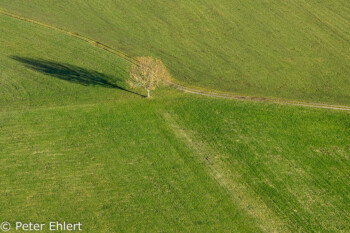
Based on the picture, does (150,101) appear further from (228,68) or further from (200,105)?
(228,68)

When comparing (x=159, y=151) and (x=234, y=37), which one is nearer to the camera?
(x=159, y=151)

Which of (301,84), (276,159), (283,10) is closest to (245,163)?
(276,159)

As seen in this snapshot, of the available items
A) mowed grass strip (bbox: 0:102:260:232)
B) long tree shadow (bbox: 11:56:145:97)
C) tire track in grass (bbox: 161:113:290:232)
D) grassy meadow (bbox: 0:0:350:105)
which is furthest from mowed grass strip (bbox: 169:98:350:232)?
long tree shadow (bbox: 11:56:145:97)

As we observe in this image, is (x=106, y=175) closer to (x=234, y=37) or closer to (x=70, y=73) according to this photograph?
(x=70, y=73)

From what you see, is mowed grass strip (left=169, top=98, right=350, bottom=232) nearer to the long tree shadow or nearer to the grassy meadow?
the grassy meadow

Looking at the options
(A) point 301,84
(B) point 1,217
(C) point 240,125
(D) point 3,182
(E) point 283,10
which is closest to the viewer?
(B) point 1,217

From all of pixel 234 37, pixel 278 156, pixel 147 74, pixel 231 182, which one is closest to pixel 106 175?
pixel 231 182
